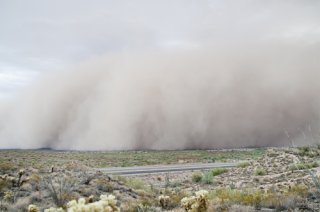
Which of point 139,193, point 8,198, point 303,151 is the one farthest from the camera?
point 303,151

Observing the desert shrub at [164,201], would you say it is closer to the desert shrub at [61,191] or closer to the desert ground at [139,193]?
the desert ground at [139,193]

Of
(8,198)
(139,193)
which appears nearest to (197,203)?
(8,198)

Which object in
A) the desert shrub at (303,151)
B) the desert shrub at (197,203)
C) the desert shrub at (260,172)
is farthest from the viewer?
the desert shrub at (303,151)

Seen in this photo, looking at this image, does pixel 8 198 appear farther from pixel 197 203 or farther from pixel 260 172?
pixel 260 172

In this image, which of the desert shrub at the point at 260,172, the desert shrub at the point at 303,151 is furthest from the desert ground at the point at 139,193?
the desert shrub at the point at 303,151

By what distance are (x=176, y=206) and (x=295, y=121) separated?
89922 millimetres

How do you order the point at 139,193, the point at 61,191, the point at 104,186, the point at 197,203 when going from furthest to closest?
the point at 139,193 < the point at 104,186 < the point at 61,191 < the point at 197,203

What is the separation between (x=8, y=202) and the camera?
494 inches

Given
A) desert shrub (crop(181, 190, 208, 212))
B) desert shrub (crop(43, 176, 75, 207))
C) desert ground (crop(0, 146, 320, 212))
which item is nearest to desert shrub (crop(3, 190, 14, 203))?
desert ground (crop(0, 146, 320, 212))

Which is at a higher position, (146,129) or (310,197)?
(146,129)

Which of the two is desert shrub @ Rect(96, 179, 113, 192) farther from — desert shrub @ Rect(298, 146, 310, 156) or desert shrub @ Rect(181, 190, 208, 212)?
desert shrub @ Rect(298, 146, 310, 156)

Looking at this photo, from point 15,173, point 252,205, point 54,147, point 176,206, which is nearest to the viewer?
point 252,205

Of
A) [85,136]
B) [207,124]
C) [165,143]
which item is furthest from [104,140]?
[207,124]

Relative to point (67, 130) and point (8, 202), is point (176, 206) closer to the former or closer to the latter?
point (8, 202)
